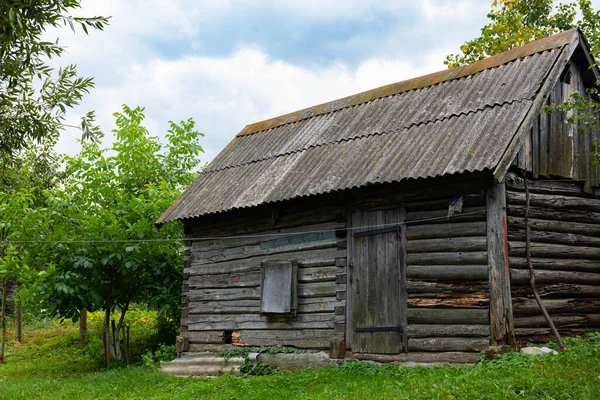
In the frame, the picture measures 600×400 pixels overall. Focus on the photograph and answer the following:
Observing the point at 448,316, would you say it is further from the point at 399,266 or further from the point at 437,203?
the point at 437,203

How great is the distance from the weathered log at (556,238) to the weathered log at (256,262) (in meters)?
3.00

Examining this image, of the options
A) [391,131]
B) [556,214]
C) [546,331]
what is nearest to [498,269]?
[546,331]

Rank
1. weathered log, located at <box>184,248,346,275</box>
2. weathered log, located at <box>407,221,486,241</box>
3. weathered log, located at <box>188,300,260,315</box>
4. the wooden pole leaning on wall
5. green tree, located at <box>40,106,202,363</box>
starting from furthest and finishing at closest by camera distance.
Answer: green tree, located at <box>40,106,202,363</box> → weathered log, located at <box>188,300,260,315</box> → weathered log, located at <box>184,248,346,275</box> → weathered log, located at <box>407,221,486,241</box> → the wooden pole leaning on wall

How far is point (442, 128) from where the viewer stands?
37.5 ft

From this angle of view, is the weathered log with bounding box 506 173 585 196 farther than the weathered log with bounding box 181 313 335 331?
No

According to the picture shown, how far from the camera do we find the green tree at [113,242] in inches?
625

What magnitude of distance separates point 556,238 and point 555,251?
25 centimetres

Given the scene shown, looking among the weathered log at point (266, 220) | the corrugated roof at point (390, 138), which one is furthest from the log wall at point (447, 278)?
the weathered log at point (266, 220)

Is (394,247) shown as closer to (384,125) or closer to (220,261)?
(384,125)

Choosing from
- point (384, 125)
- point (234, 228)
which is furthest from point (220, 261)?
point (384, 125)

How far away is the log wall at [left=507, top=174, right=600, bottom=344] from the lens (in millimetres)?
10031

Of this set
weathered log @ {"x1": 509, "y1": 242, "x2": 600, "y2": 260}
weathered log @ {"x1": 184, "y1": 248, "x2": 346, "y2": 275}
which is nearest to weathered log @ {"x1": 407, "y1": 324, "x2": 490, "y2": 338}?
weathered log @ {"x1": 509, "y1": 242, "x2": 600, "y2": 260}

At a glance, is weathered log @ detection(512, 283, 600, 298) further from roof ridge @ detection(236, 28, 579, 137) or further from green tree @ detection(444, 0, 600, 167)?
green tree @ detection(444, 0, 600, 167)

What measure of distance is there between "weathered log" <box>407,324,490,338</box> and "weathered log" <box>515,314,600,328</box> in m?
0.56
